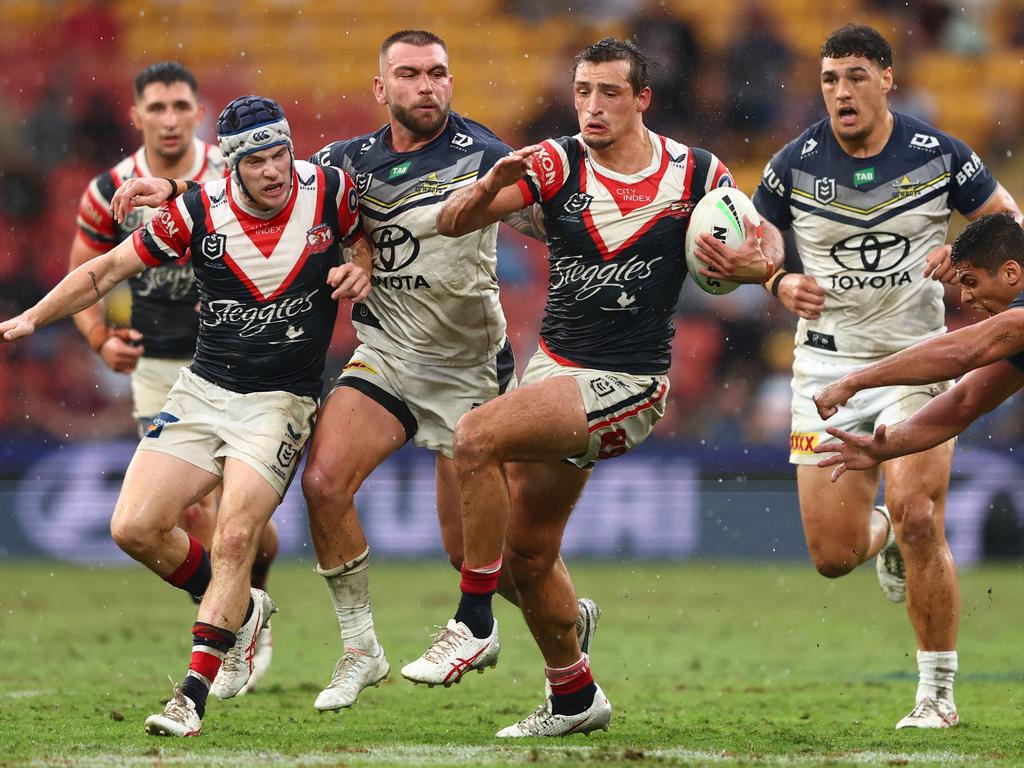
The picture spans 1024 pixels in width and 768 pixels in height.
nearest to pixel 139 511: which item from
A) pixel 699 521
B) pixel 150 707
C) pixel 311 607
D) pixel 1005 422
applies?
pixel 150 707

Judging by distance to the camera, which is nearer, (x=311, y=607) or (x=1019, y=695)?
(x=1019, y=695)

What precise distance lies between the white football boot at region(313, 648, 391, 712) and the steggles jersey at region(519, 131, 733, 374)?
1.68m

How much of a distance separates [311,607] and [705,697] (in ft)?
15.6

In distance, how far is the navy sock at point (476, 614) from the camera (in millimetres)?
6719

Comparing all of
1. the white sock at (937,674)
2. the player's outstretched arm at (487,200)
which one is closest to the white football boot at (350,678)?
the player's outstretched arm at (487,200)

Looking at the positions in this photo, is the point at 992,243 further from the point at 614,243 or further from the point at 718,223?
the point at 614,243

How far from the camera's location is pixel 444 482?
780cm

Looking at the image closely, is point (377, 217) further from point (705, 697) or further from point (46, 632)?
point (46, 632)

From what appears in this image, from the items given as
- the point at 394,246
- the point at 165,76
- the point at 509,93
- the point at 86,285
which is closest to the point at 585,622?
the point at 394,246

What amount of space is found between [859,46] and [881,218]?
0.88m

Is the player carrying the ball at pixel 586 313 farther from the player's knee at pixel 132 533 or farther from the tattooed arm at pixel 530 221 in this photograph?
the player's knee at pixel 132 533

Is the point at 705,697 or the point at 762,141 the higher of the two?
the point at 762,141

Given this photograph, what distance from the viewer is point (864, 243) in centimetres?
797

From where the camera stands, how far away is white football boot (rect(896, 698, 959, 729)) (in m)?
7.30
